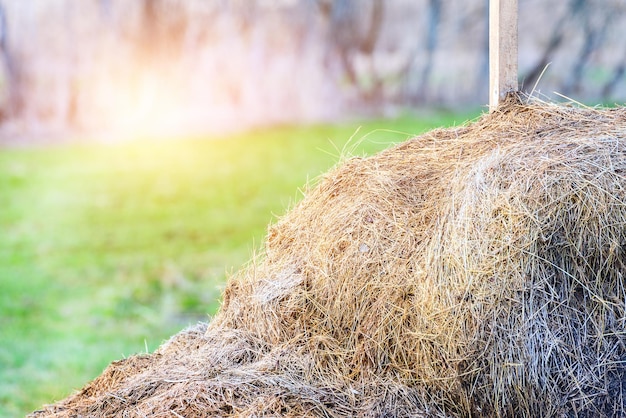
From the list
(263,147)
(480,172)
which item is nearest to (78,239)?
(263,147)

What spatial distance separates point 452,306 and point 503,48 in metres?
1.48

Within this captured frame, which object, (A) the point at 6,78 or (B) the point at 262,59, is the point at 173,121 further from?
(A) the point at 6,78

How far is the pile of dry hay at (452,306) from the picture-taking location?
8.63ft

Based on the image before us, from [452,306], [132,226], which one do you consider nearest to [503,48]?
[452,306]

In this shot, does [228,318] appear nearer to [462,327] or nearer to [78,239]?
[462,327]

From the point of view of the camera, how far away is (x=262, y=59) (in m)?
7.63

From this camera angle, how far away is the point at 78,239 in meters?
7.35

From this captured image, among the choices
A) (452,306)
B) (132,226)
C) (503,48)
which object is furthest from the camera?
(132,226)

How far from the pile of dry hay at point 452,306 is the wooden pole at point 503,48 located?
0.30 metres

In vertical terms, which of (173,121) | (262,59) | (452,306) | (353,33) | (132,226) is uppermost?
(353,33)

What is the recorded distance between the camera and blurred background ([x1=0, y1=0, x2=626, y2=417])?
284 inches

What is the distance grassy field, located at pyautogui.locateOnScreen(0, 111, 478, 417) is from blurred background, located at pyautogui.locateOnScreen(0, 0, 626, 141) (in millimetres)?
308

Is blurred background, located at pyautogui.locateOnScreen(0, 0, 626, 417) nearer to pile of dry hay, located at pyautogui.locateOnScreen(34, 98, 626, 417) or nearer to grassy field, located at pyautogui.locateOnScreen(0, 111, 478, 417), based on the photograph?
grassy field, located at pyautogui.locateOnScreen(0, 111, 478, 417)

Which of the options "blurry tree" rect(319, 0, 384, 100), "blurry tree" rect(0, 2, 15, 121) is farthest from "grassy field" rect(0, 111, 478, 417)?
"blurry tree" rect(319, 0, 384, 100)
